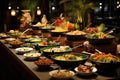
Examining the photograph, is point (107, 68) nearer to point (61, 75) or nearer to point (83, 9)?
point (61, 75)

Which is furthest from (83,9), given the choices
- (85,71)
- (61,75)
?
(61,75)

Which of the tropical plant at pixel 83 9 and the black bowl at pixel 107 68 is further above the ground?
the tropical plant at pixel 83 9

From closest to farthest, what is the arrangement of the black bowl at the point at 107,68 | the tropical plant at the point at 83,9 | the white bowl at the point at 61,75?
the white bowl at the point at 61,75 < the black bowl at the point at 107,68 < the tropical plant at the point at 83,9

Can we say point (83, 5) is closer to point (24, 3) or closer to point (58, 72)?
point (58, 72)

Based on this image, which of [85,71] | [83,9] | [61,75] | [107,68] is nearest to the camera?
[61,75]

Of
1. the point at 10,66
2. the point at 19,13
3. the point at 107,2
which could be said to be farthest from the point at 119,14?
the point at 10,66

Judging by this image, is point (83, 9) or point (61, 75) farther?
point (83, 9)

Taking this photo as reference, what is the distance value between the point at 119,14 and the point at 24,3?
5966mm

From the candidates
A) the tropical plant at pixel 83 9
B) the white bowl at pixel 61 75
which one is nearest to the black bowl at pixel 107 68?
the white bowl at pixel 61 75

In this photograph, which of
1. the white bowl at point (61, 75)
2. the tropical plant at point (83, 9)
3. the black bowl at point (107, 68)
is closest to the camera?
the white bowl at point (61, 75)

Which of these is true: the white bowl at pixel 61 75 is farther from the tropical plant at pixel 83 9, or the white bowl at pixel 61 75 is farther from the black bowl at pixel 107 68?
the tropical plant at pixel 83 9

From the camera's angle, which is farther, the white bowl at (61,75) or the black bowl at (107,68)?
the black bowl at (107,68)

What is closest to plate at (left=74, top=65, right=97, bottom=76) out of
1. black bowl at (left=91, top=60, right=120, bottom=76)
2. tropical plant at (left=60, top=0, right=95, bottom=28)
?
black bowl at (left=91, top=60, right=120, bottom=76)

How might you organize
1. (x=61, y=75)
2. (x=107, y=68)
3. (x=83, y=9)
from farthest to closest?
(x=83, y=9), (x=107, y=68), (x=61, y=75)
